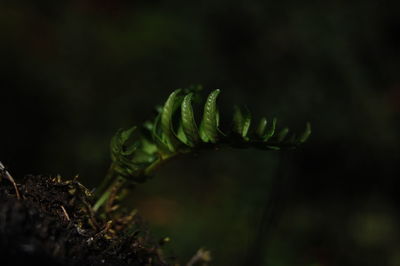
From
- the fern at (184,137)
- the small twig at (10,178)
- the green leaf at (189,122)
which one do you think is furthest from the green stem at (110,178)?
the small twig at (10,178)

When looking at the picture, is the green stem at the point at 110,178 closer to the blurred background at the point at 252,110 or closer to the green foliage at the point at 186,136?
the green foliage at the point at 186,136

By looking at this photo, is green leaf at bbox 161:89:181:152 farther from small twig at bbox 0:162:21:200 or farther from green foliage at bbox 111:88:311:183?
small twig at bbox 0:162:21:200

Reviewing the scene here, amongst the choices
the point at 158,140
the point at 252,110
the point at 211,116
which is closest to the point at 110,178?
the point at 158,140

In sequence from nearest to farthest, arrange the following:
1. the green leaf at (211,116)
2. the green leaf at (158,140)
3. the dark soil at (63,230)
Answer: the dark soil at (63,230) → the green leaf at (211,116) → the green leaf at (158,140)

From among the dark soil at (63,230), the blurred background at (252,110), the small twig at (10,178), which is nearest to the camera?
the dark soil at (63,230)

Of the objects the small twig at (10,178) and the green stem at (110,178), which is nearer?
the small twig at (10,178)

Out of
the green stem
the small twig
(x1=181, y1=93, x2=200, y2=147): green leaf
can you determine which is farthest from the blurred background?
the small twig

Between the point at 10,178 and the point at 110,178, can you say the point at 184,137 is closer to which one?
the point at 110,178
